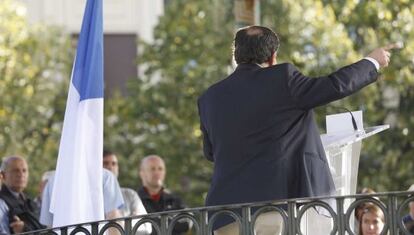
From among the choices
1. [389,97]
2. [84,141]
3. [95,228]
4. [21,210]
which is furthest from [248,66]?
[389,97]

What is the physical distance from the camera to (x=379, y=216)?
1294 cm

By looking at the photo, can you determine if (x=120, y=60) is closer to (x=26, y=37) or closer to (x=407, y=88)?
(x=26, y=37)

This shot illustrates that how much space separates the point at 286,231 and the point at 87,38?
3039mm

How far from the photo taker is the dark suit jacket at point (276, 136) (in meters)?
8.95

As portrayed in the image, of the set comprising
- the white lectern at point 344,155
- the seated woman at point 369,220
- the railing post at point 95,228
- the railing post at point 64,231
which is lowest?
the seated woman at point 369,220

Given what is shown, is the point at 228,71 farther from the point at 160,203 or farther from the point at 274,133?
the point at 274,133

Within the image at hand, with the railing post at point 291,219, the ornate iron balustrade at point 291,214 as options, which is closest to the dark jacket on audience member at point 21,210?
the ornate iron balustrade at point 291,214

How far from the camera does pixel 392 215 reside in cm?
827

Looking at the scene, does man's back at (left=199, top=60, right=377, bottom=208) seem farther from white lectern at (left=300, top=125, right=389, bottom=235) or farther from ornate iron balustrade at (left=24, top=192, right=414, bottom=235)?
white lectern at (left=300, top=125, right=389, bottom=235)

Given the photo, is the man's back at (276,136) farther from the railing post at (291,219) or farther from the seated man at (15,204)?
the seated man at (15,204)

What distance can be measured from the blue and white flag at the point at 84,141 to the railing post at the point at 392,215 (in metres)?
2.87

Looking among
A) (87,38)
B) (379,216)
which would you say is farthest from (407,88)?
(87,38)

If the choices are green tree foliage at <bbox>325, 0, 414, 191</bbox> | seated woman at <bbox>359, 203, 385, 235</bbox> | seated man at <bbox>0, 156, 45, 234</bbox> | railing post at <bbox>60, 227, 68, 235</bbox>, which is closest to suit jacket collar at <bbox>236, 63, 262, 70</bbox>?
railing post at <bbox>60, 227, 68, 235</bbox>

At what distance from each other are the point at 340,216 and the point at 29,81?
25024 mm
